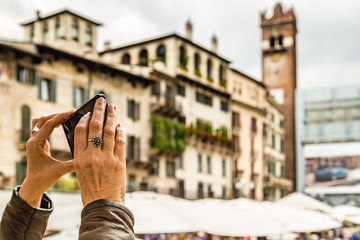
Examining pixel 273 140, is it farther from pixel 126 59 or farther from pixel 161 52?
pixel 126 59

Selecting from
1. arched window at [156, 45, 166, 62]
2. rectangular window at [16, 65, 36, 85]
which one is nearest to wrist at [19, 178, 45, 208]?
rectangular window at [16, 65, 36, 85]

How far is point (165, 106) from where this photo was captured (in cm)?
3438

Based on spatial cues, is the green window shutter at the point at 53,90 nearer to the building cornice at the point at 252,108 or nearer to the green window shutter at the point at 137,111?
the green window shutter at the point at 137,111

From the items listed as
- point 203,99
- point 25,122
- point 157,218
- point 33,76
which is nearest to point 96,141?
point 157,218

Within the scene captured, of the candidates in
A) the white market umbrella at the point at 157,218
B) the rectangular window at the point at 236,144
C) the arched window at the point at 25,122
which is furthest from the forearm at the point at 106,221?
the rectangular window at the point at 236,144

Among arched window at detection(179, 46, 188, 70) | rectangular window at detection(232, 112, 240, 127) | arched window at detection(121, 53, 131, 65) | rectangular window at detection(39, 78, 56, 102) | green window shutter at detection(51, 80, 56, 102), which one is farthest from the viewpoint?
rectangular window at detection(232, 112, 240, 127)

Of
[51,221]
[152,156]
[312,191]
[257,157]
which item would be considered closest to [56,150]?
[152,156]

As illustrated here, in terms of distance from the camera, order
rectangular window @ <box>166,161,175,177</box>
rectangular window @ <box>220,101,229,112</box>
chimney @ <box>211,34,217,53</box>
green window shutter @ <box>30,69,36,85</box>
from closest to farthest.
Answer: green window shutter @ <box>30,69,36,85</box> → rectangular window @ <box>166,161,175,177</box> → rectangular window @ <box>220,101,229,112</box> → chimney @ <box>211,34,217,53</box>

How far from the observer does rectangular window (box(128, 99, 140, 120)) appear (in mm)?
32438

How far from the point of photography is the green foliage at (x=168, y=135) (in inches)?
1318

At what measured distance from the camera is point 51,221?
10.2 metres

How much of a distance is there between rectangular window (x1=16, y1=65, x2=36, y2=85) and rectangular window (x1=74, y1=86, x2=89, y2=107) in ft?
9.67

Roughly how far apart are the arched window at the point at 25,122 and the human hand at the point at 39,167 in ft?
79.0

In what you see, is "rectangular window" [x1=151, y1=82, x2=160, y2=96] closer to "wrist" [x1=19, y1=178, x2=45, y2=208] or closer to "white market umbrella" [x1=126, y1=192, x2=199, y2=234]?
"white market umbrella" [x1=126, y1=192, x2=199, y2=234]
